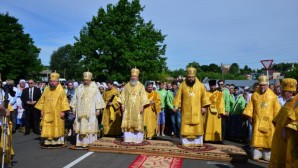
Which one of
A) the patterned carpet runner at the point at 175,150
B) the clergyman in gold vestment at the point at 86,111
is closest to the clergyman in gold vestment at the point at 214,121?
the patterned carpet runner at the point at 175,150

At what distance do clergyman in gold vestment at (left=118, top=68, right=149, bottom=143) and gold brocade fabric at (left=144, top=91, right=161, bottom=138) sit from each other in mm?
1437

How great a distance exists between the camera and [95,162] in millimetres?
7609

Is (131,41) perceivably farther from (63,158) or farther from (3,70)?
(63,158)

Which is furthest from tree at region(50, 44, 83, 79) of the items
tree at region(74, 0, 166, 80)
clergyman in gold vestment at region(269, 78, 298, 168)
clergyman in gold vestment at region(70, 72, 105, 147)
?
Answer: clergyman in gold vestment at region(269, 78, 298, 168)

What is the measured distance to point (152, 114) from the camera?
11195mm

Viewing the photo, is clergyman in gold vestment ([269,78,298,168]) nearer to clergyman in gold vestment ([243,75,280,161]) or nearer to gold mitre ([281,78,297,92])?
gold mitre ([281,78,297,92])

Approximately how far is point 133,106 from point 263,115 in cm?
360

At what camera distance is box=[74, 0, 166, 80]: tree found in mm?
37094

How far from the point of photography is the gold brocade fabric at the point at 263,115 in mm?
8094

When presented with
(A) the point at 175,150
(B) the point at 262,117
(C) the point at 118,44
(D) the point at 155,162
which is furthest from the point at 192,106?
(C) the point at 118,44

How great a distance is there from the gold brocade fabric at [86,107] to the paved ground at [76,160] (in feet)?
2.28

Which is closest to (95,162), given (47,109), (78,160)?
(78,160)

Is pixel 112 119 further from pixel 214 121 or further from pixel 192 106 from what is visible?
pixel 214 121

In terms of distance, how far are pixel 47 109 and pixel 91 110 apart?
128cm
